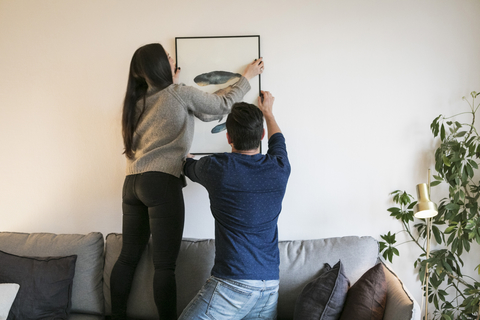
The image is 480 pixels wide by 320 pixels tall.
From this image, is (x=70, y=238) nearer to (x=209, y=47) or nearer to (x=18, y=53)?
(x=18, y=53)

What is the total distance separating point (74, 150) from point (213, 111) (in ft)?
3.46

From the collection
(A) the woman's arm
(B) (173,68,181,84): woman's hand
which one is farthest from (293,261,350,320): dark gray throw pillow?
(B) (173,68,181,84): woman's hand

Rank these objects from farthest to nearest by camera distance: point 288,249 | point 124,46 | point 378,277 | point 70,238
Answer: point 124,46, point 70,238, point 288,249, point 378,277

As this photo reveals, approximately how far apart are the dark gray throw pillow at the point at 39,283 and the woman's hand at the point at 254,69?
144 centimetres

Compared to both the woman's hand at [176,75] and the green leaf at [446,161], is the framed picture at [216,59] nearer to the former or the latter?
the woman's hand at [176,75]

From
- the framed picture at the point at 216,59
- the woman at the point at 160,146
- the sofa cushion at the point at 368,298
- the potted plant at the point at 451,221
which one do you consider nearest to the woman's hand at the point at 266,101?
the framed picture at the point at 216,59

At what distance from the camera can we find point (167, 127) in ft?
5.65

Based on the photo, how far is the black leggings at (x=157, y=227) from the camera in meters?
1.72

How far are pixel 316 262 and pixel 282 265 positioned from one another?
176 millimetres

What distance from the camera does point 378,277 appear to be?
59.7 inches

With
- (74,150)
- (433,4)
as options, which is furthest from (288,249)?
(433,4)

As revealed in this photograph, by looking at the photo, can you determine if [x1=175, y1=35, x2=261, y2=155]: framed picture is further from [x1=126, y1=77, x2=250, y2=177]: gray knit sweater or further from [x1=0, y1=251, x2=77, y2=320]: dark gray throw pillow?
[x1=0, y1=251, x2=77, y2=320]: dark gray throw pillow

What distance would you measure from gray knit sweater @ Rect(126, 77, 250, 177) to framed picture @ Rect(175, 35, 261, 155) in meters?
0.38

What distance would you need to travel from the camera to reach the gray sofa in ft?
5.94
